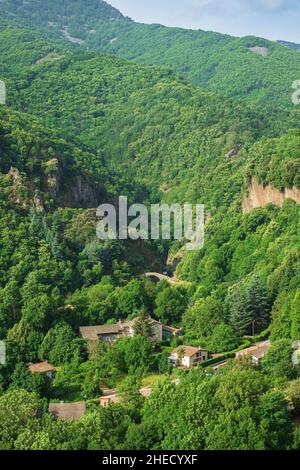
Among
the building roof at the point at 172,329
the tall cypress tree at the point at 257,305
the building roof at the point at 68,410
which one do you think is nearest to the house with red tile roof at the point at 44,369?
the building roof at the point at 68,410

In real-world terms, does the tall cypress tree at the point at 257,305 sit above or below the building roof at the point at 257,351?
above

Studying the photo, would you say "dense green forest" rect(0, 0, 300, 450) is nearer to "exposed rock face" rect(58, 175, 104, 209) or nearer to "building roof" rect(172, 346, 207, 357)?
"exposed rock face" rect(58, 175, 104, 209)

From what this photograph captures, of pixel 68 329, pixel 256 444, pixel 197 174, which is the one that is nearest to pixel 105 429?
pixel 256 444

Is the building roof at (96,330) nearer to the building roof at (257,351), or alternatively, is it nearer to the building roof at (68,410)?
the building roof at (257,351)

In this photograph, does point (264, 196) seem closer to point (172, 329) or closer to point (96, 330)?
point (172, 329)

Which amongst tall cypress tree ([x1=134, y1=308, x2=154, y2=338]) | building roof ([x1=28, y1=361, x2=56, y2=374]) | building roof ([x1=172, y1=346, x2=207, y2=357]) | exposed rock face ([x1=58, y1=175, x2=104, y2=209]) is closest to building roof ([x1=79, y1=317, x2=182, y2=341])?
tall cypress tree ([x1=134, y1=308, x2=154, y2=338])

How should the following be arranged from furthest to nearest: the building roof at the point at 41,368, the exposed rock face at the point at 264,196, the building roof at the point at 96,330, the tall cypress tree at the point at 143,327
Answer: the exposed rock face at the point at 264,196
the building roof at the point at 96,330
the tall cypress tree at the point at 143,327
the building roof at the point at 41,368
